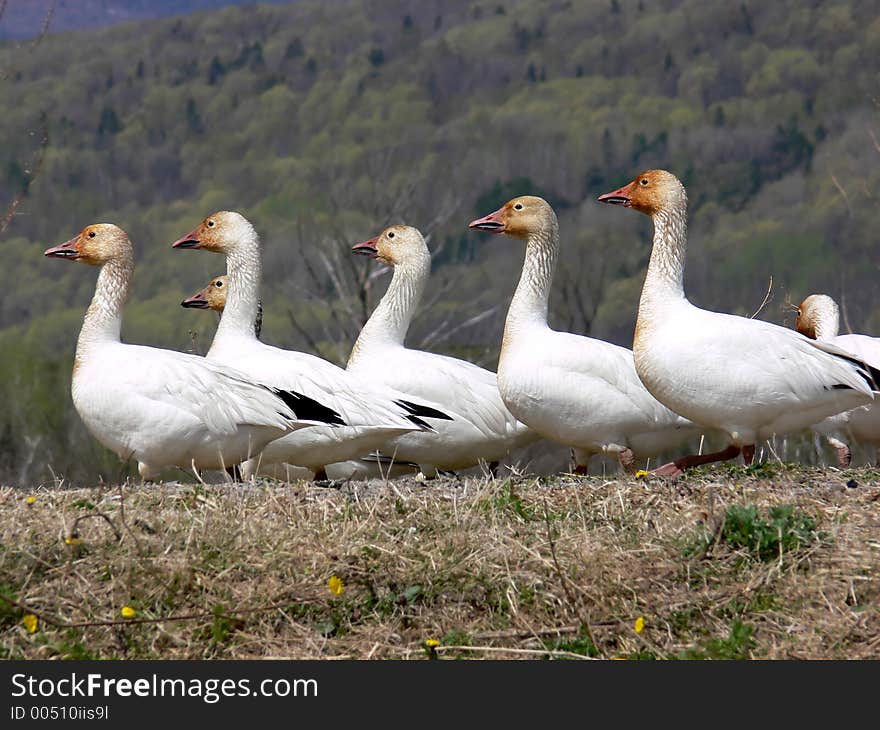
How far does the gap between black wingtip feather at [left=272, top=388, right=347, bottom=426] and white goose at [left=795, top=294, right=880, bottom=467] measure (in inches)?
147

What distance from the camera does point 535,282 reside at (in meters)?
9.39

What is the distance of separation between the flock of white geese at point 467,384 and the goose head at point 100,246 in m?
0.01

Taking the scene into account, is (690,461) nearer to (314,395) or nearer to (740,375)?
(740,375)

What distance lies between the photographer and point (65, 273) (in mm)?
64125

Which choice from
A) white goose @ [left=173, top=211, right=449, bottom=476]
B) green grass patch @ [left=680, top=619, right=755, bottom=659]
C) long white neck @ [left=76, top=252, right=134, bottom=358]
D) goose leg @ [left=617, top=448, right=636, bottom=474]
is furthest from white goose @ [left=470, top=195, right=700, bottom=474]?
green grass patch @ [left=680, top=619, right=755, bottom=659]

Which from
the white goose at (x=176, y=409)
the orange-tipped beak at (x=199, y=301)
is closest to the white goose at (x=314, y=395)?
the white goose at (x=176, y=409)

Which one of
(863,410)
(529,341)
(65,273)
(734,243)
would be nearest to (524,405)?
(529,341)

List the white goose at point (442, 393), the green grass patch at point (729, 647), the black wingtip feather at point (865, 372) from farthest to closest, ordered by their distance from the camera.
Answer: the white goose at point (442, 393) < the black wingtip feather at point (865, 372) < the green grass patch at point (729, 647)

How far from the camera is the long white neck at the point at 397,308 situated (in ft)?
32.6

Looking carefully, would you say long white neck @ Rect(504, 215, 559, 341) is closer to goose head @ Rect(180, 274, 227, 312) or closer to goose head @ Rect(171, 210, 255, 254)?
goose head @ Rect(171, 210, 255, 254)

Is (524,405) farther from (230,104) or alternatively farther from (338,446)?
(230,104)

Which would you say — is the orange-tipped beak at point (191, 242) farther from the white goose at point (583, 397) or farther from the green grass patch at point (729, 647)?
the green grass patch at point (729, 647)

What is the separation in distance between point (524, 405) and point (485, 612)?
11.2 ft

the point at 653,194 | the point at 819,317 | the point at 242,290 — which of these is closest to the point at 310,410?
the point at 242,290
